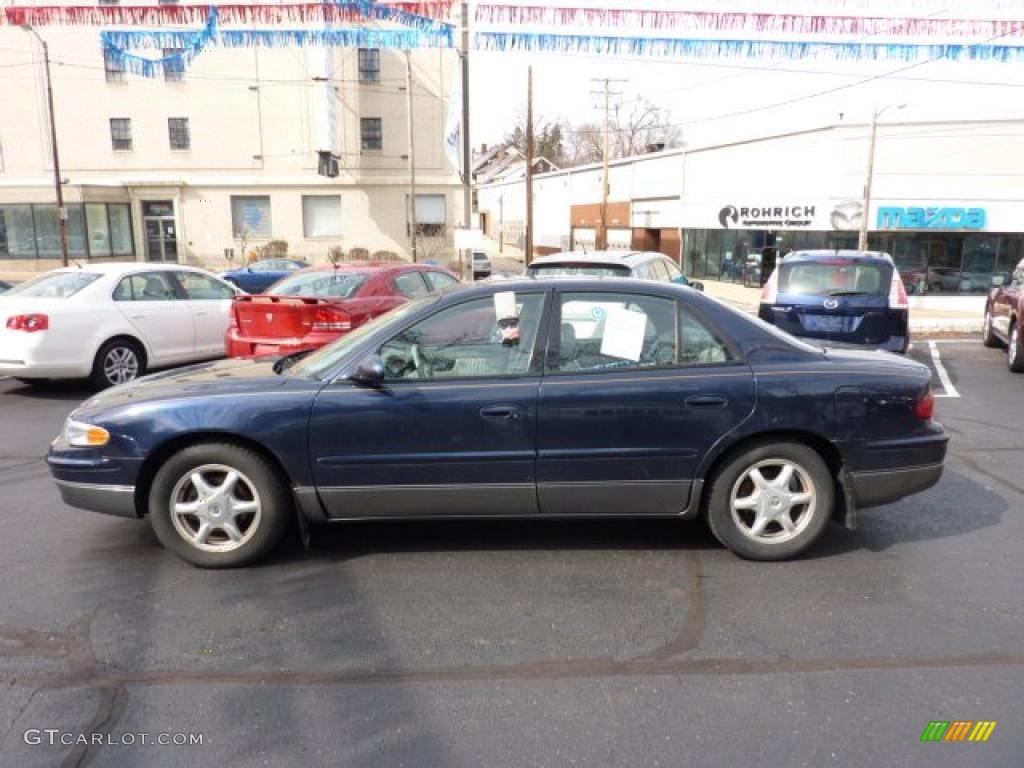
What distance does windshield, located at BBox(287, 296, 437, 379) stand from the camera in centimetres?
437

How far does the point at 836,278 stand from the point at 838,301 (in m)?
0.46

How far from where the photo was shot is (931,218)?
86.4ft

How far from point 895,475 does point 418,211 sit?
35747 millimetres

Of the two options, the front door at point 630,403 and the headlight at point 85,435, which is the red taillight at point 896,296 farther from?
the headlight at point 85,435

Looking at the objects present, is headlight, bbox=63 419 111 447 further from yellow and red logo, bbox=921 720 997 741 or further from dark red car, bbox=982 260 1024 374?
dark red car, bbox=982 260 1024 374

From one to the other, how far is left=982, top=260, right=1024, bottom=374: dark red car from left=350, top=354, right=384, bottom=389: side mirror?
9.65 m

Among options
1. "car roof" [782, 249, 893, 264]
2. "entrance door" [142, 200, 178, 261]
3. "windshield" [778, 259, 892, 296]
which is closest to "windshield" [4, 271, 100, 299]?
"windshield" [778, 259, 892, 296]

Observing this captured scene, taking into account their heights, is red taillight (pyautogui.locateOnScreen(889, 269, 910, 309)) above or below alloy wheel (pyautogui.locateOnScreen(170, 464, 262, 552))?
above

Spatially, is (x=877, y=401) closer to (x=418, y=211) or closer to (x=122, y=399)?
(x=122, y=399)

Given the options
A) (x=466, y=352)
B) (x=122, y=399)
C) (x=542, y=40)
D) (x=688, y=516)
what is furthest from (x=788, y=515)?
(x=542, y=40)

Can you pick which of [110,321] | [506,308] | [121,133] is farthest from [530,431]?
[121,133]

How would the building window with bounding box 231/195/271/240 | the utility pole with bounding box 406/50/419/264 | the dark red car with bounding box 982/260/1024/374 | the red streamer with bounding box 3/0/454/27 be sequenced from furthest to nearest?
the building window with bounding box 231/195/271/240
the utility pole with bounding box 406/50/419/264
the red streamer with bounding box 3/0/454/27
the dark red car with bounding box 982/260/1024/374

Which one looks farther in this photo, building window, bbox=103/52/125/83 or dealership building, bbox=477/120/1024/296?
building window, bbox=103/52/125/83

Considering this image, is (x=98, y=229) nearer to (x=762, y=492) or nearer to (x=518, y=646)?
(x=762, y=492)
